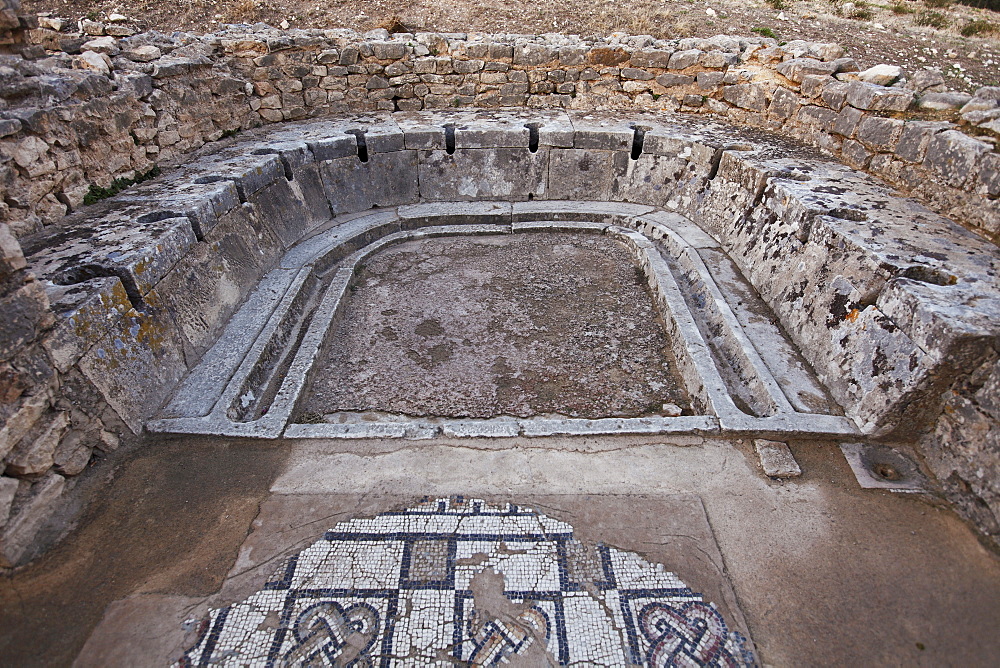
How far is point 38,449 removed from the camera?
2689 millimetres

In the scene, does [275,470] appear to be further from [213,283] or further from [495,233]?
[495,233]

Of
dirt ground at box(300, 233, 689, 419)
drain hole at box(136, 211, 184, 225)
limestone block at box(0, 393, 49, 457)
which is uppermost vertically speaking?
drain hole at box(136, 211, 184, 225)

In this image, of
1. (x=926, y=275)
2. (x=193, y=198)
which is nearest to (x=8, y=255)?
(x=193, y=198)

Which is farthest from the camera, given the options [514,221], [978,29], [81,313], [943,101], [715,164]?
[978,29]

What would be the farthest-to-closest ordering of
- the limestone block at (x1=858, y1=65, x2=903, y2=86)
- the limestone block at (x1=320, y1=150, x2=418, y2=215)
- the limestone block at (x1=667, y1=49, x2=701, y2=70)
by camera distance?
the limestone block at (x1=667, y1=49, x2=701, y2=70) < the limestone block at (x1=320, y1=150, x2=418, y2=215) < the limestone block at (x1=858, y1=65, x2=903, y2=86)

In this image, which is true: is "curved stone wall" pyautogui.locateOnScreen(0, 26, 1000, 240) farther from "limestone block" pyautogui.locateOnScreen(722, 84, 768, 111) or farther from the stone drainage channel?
the stone drainage channel

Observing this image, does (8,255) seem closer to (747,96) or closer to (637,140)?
(637,140)

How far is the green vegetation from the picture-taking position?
438 centimetres

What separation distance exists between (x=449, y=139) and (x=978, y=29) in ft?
41.1

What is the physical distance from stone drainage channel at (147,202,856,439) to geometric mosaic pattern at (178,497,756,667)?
764 millimetres

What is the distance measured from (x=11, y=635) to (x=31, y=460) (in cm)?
82

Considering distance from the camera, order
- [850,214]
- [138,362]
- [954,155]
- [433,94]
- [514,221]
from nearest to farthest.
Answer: [138,362]
[954,155]
[850,214]
[514,221]
[433,94]

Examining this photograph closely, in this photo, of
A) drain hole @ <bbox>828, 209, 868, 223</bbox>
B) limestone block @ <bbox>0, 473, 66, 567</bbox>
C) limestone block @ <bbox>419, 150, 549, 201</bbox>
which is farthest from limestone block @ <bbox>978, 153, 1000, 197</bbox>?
limestone block @ <bbox>0, 473, 66, 567</bbox>

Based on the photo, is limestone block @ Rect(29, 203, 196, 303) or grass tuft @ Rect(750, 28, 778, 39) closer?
limestone block @ Rect(29, 203, 196, 303)
